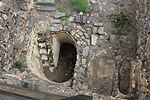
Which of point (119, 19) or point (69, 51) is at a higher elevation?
point (119, 19)

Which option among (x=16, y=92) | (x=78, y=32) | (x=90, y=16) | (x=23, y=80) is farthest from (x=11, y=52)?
(x=16, y=92)

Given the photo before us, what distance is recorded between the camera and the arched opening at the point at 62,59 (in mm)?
8070

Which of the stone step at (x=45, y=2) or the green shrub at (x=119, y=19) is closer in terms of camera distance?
the green shrub at (x=119, y=19)

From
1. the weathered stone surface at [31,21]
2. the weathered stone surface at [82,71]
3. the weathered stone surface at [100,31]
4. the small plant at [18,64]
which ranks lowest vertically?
the weathered stone surface at [82,71]

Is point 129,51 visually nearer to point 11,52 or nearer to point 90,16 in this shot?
point 90,16

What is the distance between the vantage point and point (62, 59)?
8.64 m

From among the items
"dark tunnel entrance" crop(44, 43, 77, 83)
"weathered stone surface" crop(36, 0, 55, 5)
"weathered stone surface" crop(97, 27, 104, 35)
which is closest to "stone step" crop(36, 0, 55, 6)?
"weathered stone surface" crop(36, 0, 55, 5)

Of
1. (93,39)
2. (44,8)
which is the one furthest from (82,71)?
(44,8)

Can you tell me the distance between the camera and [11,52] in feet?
23.8

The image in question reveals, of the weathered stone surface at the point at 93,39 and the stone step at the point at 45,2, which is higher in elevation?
the stone step at the point at 45,2

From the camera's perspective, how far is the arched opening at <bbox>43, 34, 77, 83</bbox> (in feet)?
26.5

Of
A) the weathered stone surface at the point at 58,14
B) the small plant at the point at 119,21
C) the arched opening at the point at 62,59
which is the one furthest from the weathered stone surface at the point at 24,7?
the small plant at the point at 119,21

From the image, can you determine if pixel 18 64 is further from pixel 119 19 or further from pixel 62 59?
pixel 119 19

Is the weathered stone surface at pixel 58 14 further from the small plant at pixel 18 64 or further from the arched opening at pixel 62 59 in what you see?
the small plant at pixel 18 64
